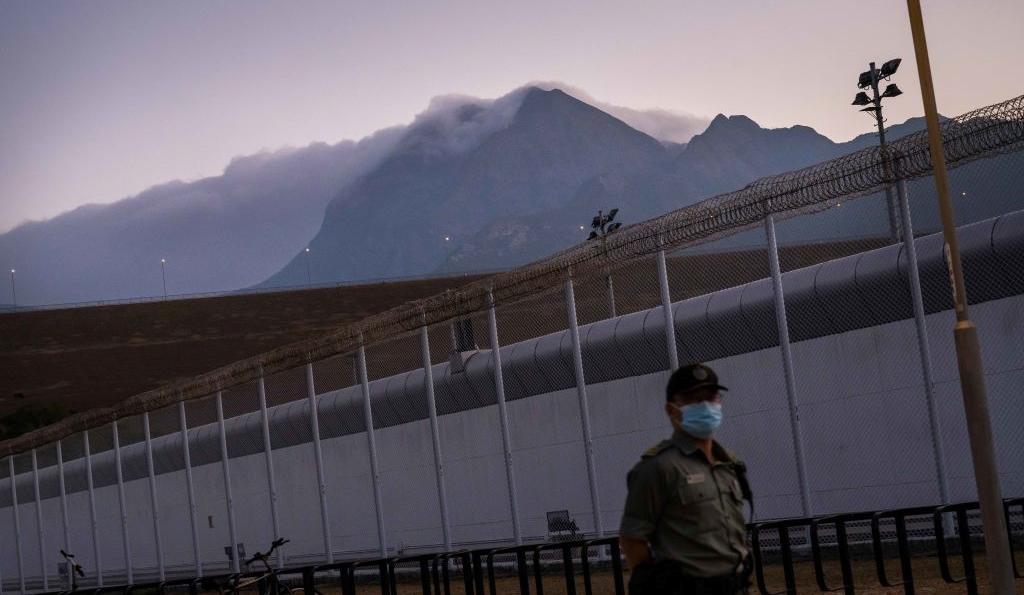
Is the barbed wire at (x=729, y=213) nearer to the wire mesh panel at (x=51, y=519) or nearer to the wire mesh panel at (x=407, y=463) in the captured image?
the wire mesh panel at (x=407, y=463)

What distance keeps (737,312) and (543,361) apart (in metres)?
4.98

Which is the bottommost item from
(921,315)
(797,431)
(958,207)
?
(797,431)

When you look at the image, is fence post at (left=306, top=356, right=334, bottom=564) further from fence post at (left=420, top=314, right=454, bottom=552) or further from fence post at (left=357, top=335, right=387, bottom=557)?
fence post at (left=420, top=314, right=454, bottom=552)

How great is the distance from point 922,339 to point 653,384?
534 cm

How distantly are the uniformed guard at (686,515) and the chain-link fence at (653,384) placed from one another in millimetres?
9307

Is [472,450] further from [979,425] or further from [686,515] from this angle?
[686,515]

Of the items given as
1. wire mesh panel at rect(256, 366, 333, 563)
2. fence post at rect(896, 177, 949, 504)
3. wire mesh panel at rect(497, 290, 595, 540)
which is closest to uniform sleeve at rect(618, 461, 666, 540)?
fence post at rect(896, 177, 949, 504)

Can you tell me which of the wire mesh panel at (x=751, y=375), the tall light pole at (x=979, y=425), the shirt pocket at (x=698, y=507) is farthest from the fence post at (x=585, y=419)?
the shirt pocket at (x=698, y=507)

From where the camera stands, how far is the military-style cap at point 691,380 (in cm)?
695

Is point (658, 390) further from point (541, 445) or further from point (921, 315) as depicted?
point (921, 315)

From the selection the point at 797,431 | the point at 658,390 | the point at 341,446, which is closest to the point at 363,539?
the point at 341,446

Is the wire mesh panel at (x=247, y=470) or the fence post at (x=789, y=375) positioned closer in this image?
the fence post at (x=789, y=375)

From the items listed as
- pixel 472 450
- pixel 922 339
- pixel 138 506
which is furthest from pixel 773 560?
pixel 138 506

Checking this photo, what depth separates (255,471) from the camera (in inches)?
1318
